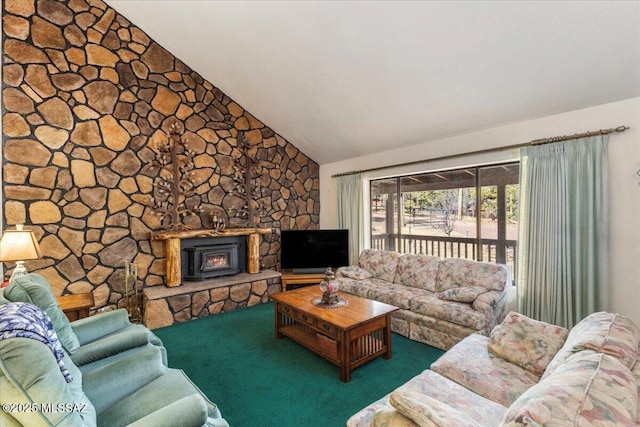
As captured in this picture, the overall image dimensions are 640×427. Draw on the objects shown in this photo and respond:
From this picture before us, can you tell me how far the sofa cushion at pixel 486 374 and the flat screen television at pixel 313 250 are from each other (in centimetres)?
298

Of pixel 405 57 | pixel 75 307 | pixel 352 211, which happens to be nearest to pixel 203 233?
pixel 75 307

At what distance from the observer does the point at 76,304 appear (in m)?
2.98

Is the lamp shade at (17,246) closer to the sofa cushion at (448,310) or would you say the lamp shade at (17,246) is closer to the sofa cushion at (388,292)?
the sofa cushion at (388,292)

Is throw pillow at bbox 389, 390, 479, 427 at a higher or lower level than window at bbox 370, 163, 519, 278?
lower

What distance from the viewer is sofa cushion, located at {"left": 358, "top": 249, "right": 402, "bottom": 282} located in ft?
13.9

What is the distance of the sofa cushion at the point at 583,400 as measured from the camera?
0.90m

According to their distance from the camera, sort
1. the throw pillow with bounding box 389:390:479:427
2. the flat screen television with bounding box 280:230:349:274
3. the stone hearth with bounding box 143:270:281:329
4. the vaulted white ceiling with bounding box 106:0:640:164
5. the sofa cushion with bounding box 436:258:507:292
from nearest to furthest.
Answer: the throw pillow with bounding box 389:390:479:427
the vaulted white ceiling with bounding box 106:0:640:164
the sofa cushion with bounding box 436:258:507:292
the stone hearth with bounding box 143:270:281:329
the flat screen television with bounding box 280:230:349:274

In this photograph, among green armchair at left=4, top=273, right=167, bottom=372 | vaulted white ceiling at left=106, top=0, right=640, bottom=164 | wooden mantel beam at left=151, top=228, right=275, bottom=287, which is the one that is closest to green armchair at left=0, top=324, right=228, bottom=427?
green armchair at left=4, top=273, right=167, bottom=372

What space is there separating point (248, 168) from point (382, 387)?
3863 millimetres

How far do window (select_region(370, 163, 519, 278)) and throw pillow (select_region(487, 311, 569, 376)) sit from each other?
187 centimetres

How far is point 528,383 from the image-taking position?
5.75 feet

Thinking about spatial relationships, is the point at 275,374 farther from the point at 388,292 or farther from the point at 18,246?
the point at 18,246

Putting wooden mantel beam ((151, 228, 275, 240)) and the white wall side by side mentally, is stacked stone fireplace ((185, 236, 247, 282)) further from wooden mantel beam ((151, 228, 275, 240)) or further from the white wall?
the white wall

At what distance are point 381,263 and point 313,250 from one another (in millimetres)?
1221
